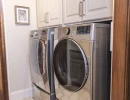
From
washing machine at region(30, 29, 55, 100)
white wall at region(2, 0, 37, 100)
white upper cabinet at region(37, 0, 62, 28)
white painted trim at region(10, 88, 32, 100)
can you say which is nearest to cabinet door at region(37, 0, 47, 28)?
white upper cabinet at region(37, 0, 62, 28)

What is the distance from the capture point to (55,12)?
6.30ft

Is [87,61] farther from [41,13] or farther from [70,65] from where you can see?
[41,13]

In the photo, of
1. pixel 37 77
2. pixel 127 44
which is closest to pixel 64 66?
pixel 37 77

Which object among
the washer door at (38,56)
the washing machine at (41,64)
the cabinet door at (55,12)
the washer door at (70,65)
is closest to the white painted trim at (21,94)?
the washing machine at (41,64)

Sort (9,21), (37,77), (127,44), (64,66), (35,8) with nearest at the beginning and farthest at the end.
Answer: (127,44) → (64,66) → (37,77) → (9,21) → (35,8)

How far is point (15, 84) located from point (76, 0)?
65.0 inches

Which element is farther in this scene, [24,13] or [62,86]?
[24,13]

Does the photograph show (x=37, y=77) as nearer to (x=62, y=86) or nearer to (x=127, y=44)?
(x=62, y=86)

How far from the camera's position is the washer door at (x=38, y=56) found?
181cm

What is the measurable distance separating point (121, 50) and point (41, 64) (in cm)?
118

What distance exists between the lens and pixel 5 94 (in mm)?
933

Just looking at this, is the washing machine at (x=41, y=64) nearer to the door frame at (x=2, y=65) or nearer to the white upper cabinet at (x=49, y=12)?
the white upper cabinet at (x=49, y=12)

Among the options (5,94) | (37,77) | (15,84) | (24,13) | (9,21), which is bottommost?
(15,84)

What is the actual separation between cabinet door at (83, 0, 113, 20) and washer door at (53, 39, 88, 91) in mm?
325
